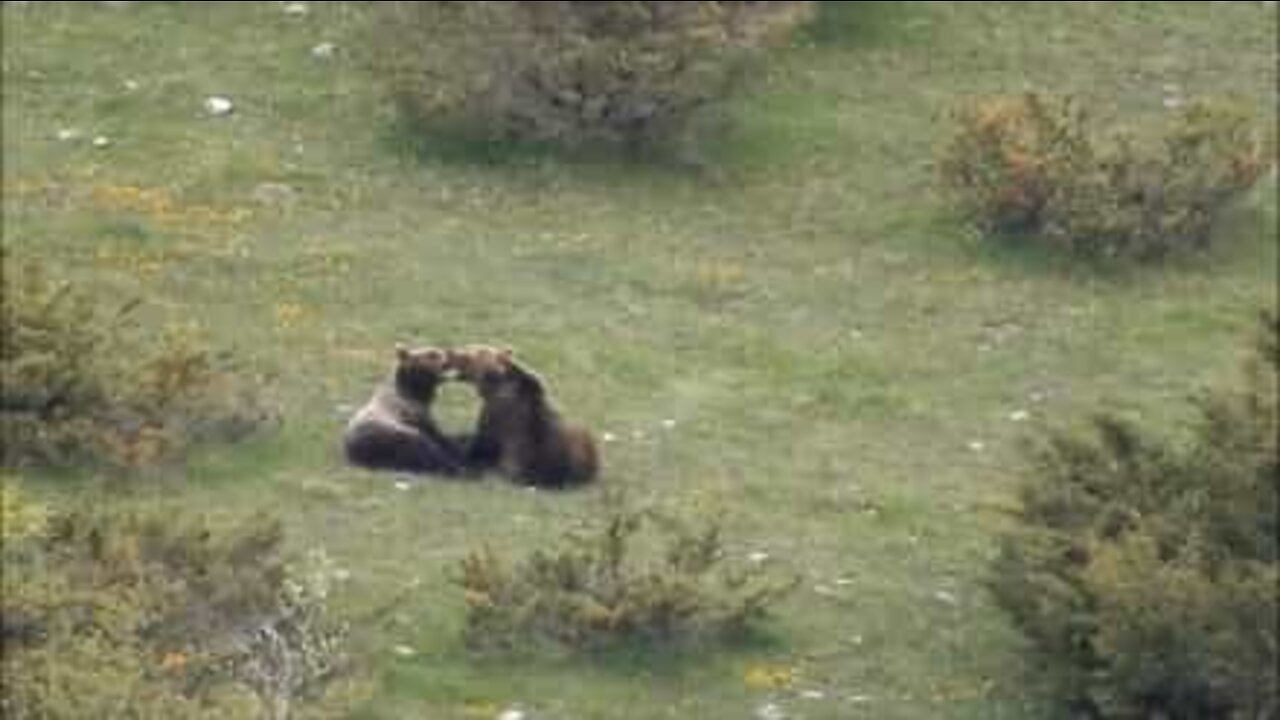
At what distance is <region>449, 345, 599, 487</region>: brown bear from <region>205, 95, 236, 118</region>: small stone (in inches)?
246

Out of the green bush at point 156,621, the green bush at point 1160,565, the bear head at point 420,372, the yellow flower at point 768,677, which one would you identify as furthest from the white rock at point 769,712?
the bear head at point 420,372

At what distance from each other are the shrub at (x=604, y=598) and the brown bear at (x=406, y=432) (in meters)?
1.89

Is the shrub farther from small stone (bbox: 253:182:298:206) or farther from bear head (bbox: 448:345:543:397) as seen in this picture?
small stone (bbox: 253:182:298:206)

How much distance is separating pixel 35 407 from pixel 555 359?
3341 mm

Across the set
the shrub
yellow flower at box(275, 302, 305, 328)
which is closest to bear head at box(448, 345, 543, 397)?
yellow flower at box(275, 302, 305, 328)

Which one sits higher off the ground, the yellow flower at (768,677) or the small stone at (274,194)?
the yellow flower at (768,677)

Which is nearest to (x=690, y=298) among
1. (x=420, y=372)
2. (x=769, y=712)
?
(x=420, y=372)

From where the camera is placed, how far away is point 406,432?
53.5 ft

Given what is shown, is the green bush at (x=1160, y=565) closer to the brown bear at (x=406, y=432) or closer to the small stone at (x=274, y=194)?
the brown bear at (x=406, y=432)

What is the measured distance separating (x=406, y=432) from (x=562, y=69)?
623 cm

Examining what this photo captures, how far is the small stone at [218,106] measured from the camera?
892 inches

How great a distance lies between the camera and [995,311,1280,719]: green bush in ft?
42.0

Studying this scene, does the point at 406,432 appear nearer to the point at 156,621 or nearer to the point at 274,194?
the point at 156,621

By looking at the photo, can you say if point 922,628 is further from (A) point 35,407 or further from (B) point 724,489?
(A) point 35,407
